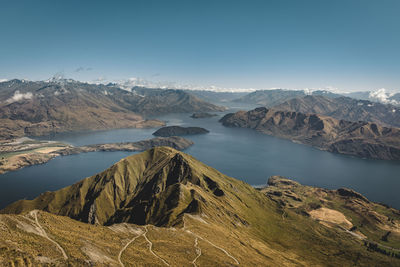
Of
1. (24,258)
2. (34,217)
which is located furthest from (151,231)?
(24,258)

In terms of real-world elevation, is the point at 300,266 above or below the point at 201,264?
below

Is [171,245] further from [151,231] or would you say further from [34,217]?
[34,217]

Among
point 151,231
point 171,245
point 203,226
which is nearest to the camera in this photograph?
point 171,245

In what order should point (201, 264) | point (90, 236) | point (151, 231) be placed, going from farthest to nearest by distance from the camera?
point (151, 231), point (201, 264), point (90, 236)

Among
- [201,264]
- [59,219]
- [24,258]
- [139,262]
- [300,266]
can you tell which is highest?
[24,258]

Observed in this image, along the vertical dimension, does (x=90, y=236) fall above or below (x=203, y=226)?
above

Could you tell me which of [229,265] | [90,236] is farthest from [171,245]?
[90,236]

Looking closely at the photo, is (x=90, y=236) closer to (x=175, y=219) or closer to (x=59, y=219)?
(x=59, y=219)

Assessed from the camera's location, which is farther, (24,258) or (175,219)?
(175,219)

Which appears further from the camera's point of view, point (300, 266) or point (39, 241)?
point (300, 266)
